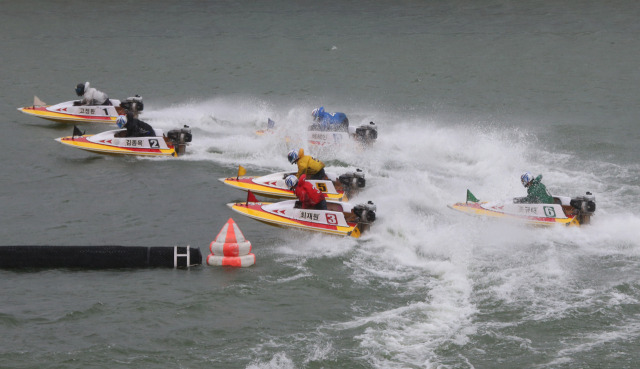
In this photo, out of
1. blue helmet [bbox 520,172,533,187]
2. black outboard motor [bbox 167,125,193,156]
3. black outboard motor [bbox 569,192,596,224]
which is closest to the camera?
black outboard motor [bbox 569,192,596,224]

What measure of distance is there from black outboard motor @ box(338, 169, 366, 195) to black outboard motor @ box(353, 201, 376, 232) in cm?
326

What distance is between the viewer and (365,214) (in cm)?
2581

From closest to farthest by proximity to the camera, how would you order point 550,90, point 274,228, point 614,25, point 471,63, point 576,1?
point 274,228, point 550,90, point 471,63, point 614,25, point 576,1

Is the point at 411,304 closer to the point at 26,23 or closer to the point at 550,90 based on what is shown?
the point at 550,90

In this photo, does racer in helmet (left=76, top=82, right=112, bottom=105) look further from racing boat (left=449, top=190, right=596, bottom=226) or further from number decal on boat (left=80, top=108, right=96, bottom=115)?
racing boat (left=449, top=190, right=596, bottom=226)

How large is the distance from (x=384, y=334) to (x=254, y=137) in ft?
61.9

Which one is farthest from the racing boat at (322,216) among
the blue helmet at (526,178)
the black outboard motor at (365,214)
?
the blue helmet at (526,178)

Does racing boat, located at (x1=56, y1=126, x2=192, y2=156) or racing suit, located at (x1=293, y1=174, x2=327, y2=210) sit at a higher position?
racing boat, located at (x1=56, y1=126, x2=192, y2=156)

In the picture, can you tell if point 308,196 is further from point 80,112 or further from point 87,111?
point 80,112

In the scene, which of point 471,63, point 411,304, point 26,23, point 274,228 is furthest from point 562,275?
point 26,23

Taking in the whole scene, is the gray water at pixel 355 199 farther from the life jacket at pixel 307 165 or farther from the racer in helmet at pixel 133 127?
the life jacket at pixel 307 165

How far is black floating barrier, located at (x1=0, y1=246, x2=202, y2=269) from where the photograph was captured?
23.5m

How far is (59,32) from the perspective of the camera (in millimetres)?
63344

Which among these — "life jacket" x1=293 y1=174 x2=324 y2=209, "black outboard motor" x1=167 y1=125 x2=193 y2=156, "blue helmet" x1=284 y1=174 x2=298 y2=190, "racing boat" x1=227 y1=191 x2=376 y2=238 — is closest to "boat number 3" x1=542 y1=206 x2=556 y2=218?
"racing boat" x1=227 y1=191 x2=376 y2=238
